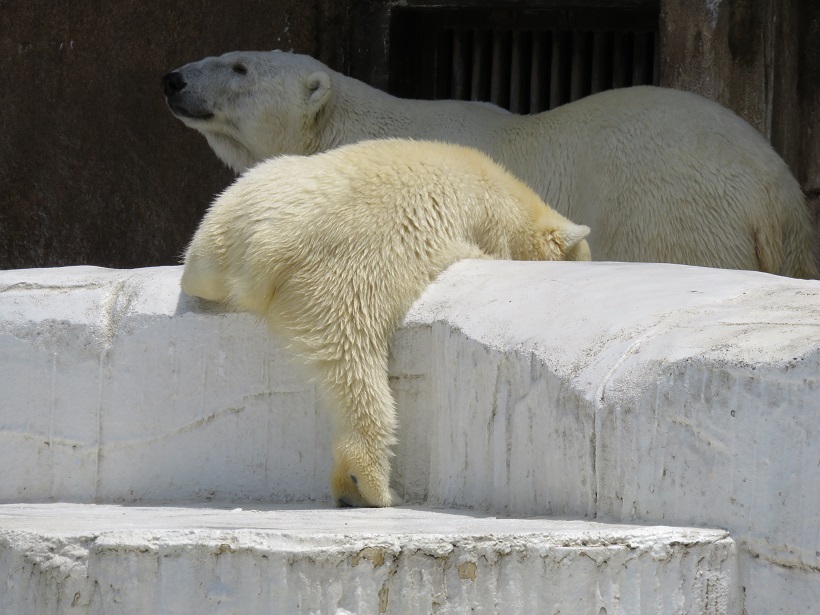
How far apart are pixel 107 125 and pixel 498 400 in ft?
12.5

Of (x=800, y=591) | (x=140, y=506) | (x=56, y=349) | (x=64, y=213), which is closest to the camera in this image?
(x=800, y=591)

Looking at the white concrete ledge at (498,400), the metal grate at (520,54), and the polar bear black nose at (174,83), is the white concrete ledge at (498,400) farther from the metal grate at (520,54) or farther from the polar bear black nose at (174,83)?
the metal grate at (520,54)

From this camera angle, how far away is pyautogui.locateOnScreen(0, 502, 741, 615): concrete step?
190 centimetres

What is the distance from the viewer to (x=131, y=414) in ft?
10.1

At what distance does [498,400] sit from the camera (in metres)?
2.45

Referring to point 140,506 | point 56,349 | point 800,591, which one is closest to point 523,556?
point 800,591

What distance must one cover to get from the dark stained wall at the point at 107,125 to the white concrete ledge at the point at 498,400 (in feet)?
8.21

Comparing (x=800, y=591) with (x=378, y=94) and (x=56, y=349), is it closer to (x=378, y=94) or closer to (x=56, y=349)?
(x=56, y=349)

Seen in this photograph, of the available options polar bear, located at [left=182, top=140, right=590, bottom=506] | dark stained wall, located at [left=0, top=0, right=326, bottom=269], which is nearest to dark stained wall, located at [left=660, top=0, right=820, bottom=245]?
dark stained wall, located at [left=0, top=0, right=326, bottom=269]

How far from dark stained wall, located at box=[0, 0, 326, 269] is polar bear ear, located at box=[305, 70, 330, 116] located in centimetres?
111

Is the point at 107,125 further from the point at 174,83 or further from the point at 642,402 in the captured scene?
the point at 642,402

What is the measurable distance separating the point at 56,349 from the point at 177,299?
1.06ft

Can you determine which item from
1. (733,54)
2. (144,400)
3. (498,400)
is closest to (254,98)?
(733,54)

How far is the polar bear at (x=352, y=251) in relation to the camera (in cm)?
273
